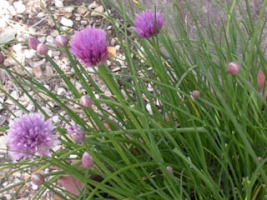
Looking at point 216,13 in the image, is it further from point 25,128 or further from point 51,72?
point 25,128

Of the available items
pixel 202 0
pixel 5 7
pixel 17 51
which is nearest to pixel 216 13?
pixel 202 0

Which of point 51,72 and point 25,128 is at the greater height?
point 25,128

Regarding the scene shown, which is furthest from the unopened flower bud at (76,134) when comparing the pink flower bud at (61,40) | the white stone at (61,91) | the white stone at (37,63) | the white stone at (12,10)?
the white stone at (12,10)

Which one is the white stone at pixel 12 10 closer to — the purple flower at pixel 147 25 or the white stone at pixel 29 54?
the white stone at pixel 29 54

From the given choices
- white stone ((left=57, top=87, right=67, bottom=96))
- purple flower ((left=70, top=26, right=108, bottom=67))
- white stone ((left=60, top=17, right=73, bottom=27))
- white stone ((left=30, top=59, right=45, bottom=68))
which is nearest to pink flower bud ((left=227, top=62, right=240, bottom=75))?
purple flower ((left=70, top=26, right=108, bottom=67))

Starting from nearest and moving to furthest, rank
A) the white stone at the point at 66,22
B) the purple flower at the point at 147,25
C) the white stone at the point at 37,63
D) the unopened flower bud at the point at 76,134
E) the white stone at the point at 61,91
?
1. the unopened flower bud at the point at 76,134
2. the purple flower at the point at 147,25
3. the white stone at the point at 61,91
4. the white stone at the point at 37,63
5. the white stone at the point at 66,22

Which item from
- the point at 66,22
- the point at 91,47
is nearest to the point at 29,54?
the point at 66,22

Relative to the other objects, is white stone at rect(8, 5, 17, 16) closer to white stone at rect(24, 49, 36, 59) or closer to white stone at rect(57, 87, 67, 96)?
white stone at rect(24, 49, 36, 59)
